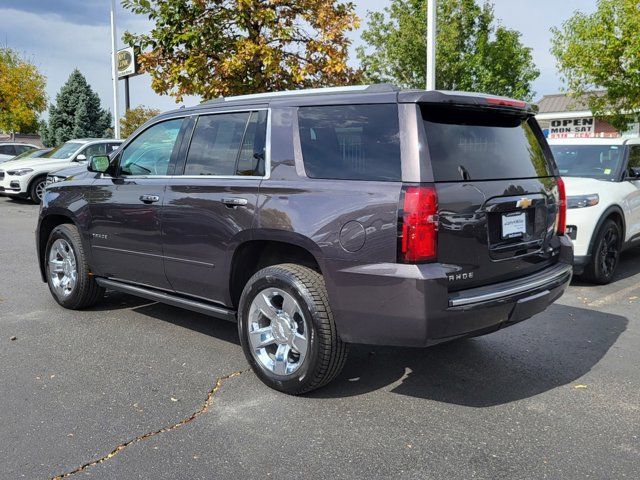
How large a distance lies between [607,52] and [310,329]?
15268 mm

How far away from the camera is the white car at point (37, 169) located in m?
16.1

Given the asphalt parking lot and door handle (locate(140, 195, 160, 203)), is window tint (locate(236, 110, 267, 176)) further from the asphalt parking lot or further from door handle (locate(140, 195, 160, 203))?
the asphalt parking lot

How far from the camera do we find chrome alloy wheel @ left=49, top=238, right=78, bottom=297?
5746 mm

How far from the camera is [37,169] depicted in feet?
53.2

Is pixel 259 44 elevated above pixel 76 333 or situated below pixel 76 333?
above

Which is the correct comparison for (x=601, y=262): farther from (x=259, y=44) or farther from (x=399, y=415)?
(x=259, y=44)

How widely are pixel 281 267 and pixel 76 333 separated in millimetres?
2278

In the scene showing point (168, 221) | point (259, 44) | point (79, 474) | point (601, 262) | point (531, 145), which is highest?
point (259, 44)

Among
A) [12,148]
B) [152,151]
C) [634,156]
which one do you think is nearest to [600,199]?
[634,156]

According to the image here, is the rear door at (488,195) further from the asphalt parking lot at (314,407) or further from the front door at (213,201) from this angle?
the front door at (213,201)

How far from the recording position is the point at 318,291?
3.67 m

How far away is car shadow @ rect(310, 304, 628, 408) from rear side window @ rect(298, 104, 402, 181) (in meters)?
1.42

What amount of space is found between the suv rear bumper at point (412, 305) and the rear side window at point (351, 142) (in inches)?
22.0

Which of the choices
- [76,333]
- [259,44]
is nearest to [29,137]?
[259,44]
